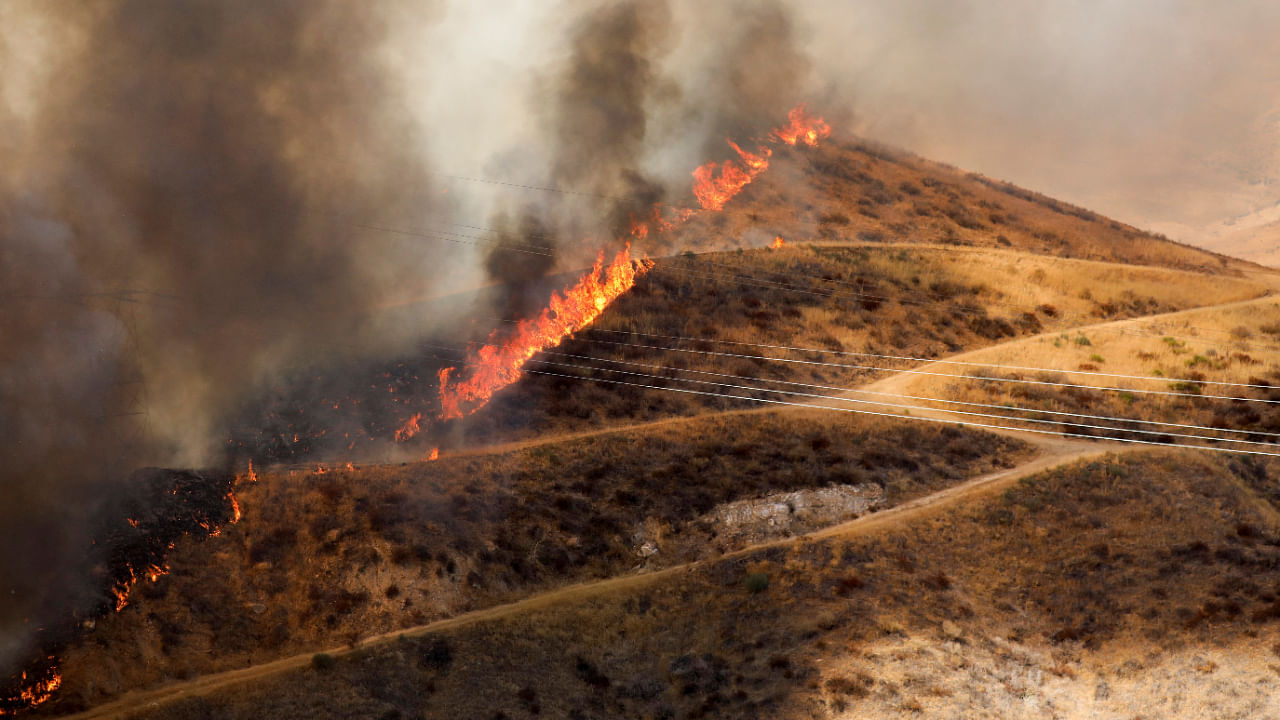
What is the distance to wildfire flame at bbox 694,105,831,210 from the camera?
67.1 meters

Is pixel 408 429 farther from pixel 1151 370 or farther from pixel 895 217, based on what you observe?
pixel 895 217

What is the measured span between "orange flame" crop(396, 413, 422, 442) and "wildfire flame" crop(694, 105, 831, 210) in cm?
3291

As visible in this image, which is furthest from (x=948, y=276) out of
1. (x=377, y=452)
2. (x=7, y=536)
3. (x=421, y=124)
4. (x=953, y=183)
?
(x=7, y=536)

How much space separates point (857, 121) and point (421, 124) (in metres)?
64.1

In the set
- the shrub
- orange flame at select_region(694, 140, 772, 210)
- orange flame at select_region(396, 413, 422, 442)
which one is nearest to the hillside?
the shrub

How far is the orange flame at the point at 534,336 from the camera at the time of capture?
4228 centimetres

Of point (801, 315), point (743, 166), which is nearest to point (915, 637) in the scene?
point (801, 315)

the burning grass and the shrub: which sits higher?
the burning grass

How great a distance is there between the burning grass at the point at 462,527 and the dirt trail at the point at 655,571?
0.58 m

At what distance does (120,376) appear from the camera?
Answer: 32.5 meters

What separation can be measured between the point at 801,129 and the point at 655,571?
191 ft

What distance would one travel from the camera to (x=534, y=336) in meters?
46.2

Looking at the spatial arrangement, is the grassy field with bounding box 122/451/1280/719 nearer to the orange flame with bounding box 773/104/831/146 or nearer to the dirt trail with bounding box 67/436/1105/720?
the dirt trail with bounding box 67/436/1105/720

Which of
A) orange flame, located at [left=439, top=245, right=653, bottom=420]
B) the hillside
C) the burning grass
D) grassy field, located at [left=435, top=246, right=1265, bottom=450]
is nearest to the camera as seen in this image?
the hillside
